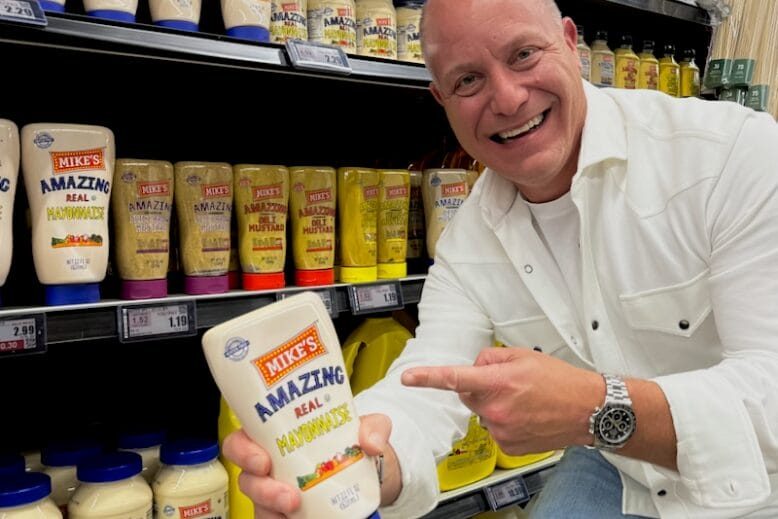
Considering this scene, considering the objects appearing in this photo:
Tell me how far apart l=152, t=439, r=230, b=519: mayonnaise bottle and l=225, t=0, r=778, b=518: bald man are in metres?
0.46

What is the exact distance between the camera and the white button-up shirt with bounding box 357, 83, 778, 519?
1027mm

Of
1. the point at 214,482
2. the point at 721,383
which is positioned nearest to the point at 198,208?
the point at 214,482

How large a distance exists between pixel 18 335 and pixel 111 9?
2.05 ft

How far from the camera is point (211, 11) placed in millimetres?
1895

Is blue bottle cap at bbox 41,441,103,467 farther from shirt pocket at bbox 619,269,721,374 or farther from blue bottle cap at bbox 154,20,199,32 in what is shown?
shirt pocket at bbox 619,269,721,374

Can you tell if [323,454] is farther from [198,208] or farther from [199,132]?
[199,132]

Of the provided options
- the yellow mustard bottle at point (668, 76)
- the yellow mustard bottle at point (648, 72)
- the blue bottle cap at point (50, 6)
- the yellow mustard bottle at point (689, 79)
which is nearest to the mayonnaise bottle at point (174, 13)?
the blue bottle cap at point (50, 6)

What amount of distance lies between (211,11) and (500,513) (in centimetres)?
163

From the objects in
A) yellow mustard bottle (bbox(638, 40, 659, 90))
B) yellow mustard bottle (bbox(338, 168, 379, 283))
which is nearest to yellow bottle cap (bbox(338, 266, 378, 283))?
yellow mustard bottle (bbox(338, 168, 379, 283))

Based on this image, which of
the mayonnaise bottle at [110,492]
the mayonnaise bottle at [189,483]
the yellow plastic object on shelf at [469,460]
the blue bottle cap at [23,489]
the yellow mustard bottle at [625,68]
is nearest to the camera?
the blue bottle cap at [23,489]

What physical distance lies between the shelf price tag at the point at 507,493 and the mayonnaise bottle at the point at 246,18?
1303 millimetres

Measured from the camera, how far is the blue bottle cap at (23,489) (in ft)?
4.23

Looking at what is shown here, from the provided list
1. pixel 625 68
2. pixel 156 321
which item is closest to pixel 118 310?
pixel 156 321

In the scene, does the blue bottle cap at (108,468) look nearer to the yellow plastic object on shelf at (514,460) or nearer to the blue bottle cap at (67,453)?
the blue bottle cap at (67,453)
